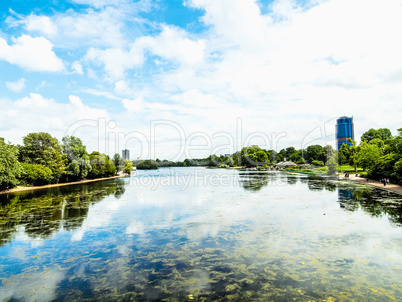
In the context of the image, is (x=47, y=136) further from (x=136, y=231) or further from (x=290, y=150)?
(x=290, y=150)

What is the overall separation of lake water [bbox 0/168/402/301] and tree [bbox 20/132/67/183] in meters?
27.7

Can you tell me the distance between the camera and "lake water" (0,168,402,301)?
287 inches

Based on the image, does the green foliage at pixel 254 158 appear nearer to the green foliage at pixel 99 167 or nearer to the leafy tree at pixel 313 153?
the leafy tree at pixel 313 153

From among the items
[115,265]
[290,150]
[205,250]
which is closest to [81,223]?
[115,265]

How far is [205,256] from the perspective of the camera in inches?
391

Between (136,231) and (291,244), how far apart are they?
27.1ft

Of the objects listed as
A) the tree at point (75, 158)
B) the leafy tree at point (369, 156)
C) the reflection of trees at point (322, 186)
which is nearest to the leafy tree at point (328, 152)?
the leafy tree at point (369, 156)

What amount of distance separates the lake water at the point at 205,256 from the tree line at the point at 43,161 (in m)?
15.9

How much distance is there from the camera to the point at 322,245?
36.0 feet

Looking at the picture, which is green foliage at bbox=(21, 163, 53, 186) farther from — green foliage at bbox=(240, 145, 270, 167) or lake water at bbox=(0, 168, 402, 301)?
green foliage at bbox=(240, 145, 270, 167)

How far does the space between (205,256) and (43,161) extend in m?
41.8

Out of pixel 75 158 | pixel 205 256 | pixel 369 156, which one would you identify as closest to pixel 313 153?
pixel 369 156

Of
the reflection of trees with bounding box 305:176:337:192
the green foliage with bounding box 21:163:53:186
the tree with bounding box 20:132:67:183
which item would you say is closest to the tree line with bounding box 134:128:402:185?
the reflection of trees with bounding box 305:176:337:192

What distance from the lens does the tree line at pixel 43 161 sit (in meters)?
30.6
